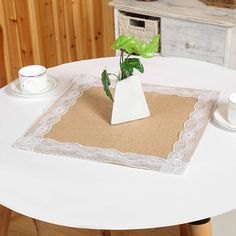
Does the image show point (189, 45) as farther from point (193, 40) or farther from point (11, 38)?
point (11, 38)

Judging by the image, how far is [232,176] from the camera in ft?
4.27

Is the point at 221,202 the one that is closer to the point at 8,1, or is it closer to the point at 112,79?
Answer: the point at 112,79

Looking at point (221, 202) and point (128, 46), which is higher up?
point (128, 46)

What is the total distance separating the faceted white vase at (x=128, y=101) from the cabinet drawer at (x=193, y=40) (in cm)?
105

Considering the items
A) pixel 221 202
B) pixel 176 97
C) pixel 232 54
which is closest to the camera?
pixel 221 202

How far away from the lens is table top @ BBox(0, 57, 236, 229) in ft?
3.91

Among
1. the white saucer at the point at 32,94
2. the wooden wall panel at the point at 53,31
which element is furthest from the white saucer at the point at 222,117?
the wooden wall panel at the point at 53,31

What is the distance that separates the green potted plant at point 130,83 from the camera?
4.82 feet

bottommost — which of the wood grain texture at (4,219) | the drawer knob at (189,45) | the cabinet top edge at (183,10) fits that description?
the wood grain texture at (4,219)

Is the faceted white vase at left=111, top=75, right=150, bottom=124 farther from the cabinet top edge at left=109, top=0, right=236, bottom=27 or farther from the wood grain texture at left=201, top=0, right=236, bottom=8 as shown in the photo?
the wood grain texture at left=201, top=0, right=236, bottom=8

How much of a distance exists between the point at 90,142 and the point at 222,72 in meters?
0.60

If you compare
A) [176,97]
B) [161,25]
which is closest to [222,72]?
[176,97]

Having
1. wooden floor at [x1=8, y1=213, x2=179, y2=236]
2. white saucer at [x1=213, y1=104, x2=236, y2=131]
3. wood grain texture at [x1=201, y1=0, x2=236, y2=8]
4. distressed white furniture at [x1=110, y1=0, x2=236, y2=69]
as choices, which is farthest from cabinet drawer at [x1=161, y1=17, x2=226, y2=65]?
white saucer at [x1=213, y1=104, x2=236, y2=131]

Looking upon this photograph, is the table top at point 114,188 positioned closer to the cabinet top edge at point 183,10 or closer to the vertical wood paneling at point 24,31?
the cabinet top edge at point 183,10
